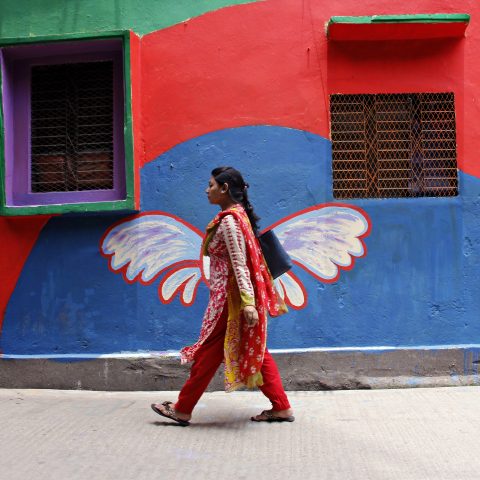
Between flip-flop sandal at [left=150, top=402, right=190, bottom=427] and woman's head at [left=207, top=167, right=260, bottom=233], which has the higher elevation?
woman's head at [left=207, top=167, right=260, bottom=233]

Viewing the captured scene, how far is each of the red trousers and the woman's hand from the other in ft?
0.99

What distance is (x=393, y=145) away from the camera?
6141mm

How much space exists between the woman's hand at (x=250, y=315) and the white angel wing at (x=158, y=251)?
1.59 m

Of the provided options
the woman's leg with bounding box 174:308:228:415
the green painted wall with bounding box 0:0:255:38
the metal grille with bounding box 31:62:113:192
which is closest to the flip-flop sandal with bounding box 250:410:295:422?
the woman's leg with bounding box 174:308:228:415

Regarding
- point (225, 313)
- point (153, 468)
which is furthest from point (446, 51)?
point (153, 468)

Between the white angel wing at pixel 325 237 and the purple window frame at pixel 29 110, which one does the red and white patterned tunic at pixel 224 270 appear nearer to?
the white angel wing at pixel 325 237

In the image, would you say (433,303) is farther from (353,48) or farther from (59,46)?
(59,46)

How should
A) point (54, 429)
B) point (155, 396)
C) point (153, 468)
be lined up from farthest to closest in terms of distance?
point (155, 396), point (54, 429), point (153, 468)

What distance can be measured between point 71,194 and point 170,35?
1630 mm

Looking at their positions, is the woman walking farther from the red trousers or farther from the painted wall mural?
the painted wall mural

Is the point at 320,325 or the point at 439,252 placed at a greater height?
the point at 439,252

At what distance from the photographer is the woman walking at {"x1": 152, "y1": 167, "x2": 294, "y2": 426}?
4.65 m

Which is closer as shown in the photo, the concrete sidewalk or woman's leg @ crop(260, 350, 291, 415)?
the concrete sidewalk

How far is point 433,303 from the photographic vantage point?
592cm
